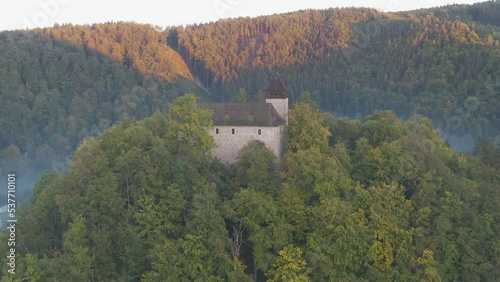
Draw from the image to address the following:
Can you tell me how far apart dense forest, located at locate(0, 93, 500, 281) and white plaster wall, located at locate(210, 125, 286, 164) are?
150 centimetres

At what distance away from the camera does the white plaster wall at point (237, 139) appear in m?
57.0

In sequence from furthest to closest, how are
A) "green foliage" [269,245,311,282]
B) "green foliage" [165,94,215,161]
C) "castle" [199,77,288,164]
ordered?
"castle" [199,77,288,164] < "green foliage" [165,94,215,161] < "green foliage" [269,245,311,282]

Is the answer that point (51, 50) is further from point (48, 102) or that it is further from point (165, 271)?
point (165, 271)

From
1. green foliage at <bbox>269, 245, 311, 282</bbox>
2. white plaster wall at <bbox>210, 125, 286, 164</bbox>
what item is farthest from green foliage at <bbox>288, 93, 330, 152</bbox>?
green foliage at <bbox>269, 245, 311, 282</bbox>

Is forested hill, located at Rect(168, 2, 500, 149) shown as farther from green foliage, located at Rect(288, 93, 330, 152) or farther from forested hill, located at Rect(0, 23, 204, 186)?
green foliage, located at Rect(288, 93, 330, 152)

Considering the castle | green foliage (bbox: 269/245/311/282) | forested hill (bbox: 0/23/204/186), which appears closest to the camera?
green foliage (bbox: 269/245/311/282)

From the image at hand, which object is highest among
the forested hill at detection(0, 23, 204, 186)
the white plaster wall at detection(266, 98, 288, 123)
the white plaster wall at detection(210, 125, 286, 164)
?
the white plaster wall at detection(266, 98, 288, 123)

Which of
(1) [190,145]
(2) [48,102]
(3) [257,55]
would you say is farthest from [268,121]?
(3) [257,55]

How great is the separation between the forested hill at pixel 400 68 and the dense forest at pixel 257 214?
294 feet

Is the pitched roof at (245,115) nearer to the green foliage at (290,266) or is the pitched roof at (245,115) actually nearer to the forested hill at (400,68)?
the green foliage at (290,266)

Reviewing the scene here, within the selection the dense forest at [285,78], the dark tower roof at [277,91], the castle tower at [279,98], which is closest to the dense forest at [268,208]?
the castle tower at [279,98]

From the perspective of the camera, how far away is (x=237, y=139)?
57406 millimetres

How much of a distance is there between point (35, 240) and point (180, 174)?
14661 millimetres

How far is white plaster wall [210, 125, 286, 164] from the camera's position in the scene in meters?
57.0
